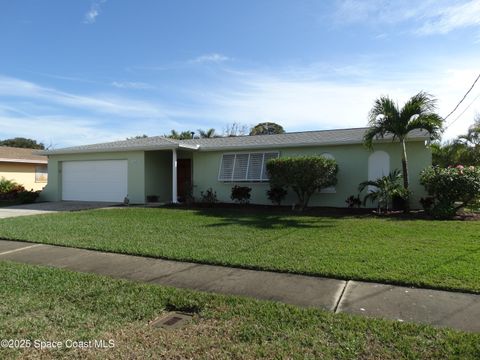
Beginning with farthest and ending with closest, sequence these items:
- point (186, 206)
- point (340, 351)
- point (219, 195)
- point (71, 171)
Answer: point (71, 171) → point (219, 195) → point (186, 206) → point (340, 351)

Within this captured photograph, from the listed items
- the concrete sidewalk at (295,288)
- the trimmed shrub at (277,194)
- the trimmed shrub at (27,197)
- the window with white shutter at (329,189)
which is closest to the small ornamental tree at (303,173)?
the window with white shutter at (329,189)

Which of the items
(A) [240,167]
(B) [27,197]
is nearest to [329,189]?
(A) [240,167]

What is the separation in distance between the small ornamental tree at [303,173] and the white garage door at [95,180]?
8.17 meters

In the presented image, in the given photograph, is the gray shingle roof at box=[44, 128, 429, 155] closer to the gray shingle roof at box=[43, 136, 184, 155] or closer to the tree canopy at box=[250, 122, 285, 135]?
the gray shingle roof at box=[43, 136, 184, 155]

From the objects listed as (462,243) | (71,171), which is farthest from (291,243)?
(71,171)

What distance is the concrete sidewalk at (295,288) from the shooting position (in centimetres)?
437

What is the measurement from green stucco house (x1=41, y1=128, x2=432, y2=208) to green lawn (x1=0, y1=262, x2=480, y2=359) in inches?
438

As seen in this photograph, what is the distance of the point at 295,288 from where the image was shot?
5.26 meters

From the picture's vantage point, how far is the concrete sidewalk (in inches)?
172

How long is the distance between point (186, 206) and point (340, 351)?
13.1 metres

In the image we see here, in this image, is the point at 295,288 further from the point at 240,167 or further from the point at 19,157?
the point at 19,157

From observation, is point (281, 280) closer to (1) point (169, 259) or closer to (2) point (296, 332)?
(2) point (296, 332)

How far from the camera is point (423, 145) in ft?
45.8

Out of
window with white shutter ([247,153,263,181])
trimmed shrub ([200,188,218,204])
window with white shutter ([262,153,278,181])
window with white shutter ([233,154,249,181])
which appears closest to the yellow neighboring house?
trimmed shrub ([200,188,218,204])
